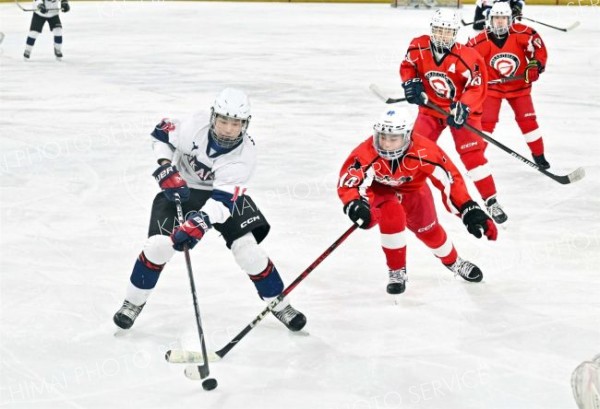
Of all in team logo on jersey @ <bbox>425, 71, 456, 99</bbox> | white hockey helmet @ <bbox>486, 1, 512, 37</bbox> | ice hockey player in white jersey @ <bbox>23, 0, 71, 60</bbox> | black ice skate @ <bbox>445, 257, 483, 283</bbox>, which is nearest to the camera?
black ice skate @ <bbox>445, 257, 483, 283</bbox>

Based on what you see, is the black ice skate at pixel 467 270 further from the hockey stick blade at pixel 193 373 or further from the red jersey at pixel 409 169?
the hockey stick blade at pixel 193 373

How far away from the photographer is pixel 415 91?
4887mm

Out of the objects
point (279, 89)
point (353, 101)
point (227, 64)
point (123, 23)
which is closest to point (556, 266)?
point (353, 101)

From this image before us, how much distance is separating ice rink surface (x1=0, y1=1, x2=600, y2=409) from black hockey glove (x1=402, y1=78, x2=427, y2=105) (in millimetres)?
663

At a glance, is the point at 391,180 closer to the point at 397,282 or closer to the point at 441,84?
the point at 397,282

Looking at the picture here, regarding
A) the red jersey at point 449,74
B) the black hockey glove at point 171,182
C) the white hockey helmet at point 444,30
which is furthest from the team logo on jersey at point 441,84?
the black hockey glove at point 171,182

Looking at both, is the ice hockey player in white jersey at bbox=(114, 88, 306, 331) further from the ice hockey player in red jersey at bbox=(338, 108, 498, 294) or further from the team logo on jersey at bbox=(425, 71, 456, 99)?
the team logo on jersey at bbox=(425, 71, 456, 99)

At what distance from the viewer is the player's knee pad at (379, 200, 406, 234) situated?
3.65 meters

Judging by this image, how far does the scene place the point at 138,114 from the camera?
25.1ft

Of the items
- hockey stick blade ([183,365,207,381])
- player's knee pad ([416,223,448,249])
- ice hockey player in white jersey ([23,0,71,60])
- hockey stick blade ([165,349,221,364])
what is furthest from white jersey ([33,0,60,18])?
hockey stick blade ([183,365,207,381])

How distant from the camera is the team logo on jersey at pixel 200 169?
3.35 metres

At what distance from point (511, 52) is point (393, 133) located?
2579mm

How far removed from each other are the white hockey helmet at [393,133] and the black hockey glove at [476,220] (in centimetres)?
33

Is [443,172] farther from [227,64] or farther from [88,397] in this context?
[227,64]
